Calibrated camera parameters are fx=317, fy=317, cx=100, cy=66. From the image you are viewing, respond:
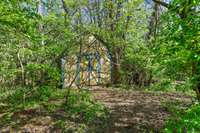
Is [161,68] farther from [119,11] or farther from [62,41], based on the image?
[119,11]

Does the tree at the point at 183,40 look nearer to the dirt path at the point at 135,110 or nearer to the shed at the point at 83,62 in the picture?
the dirt path at the point at 135,110

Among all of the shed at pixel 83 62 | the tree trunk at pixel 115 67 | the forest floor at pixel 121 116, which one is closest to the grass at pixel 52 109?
the forest floor at pixel 121 116

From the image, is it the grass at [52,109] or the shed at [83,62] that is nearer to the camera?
the grass at [52,109]

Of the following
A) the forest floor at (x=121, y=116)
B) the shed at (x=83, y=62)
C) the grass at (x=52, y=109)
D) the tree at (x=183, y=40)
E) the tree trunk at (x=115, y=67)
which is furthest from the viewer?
the tree trunk at (x=115, y=67)

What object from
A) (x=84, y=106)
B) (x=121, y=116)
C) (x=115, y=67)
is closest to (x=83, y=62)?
(x=84, y=106)

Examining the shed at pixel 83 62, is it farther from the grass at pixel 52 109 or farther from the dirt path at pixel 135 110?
the dirt path at pixel 135 110

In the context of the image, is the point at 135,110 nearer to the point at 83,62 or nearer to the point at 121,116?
the point at 121,116

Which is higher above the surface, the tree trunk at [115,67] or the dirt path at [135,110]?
the tree trunk at [115,67]

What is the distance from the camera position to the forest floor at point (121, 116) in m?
6.84

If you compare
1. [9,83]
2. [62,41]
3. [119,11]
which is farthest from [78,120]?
[119,11]

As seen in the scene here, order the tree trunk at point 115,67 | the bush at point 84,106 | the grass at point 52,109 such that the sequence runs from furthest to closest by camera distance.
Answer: the tree trunk at point 115,67 < the bush at point 84,106 < the grass at point 52,109

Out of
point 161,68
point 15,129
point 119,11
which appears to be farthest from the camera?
point 119,11

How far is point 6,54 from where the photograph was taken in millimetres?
8148

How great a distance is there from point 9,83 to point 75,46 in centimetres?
318
